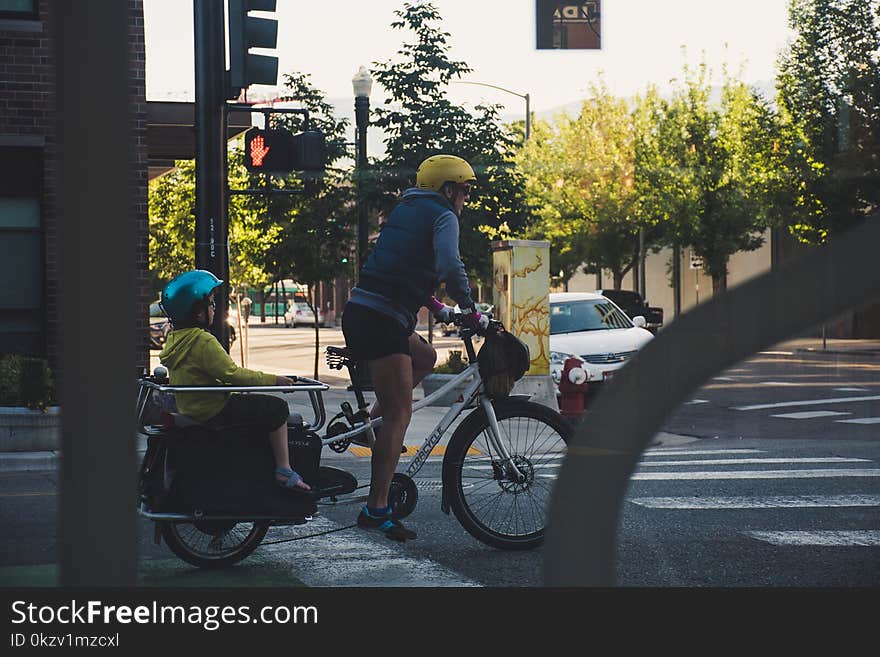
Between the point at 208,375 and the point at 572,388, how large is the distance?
6815mm

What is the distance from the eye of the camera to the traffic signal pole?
873 cm

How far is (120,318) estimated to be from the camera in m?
1.34

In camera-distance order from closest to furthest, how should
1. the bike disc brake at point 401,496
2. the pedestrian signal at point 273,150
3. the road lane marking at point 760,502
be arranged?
the bike disc brake at point 401,496
the road lane marking at point 760,502
the pedestrian signal at point 273,150

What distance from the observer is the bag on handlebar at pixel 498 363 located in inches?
205

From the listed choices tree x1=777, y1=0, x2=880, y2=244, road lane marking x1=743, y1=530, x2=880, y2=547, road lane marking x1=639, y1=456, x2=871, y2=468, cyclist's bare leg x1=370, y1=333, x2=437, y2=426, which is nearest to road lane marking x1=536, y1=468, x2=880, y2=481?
road lane marking x1=639, y1=456, x2=871, y2=468

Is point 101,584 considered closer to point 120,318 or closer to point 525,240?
point 120,318

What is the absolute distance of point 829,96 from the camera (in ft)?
16.4

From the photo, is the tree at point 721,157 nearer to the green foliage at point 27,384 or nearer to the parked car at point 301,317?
the green foliage at point 27,384

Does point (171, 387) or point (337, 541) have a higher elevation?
point (171, 387)

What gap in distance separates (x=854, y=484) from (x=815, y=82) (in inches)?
133

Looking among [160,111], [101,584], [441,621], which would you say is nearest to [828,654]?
[441,621]

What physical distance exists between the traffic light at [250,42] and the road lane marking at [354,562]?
3.64m

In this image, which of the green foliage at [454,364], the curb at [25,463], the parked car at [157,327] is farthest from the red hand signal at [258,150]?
the green foliage at [454,364]

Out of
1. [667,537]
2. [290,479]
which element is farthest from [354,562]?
[667,537]
